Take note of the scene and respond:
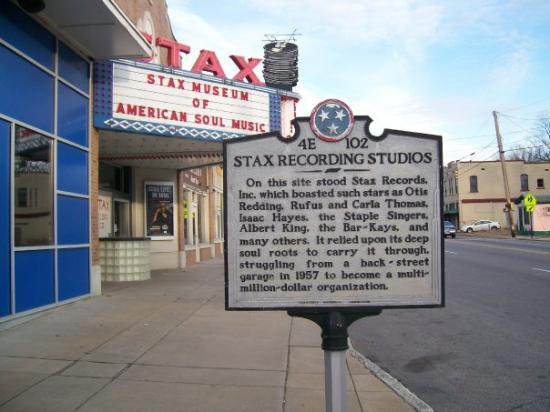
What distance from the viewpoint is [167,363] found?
6082mm

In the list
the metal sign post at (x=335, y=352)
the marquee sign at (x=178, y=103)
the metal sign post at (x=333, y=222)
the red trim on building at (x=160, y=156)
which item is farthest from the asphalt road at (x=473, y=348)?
the red trim on building at (x=160, y=156)

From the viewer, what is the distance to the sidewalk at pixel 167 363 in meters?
4.87

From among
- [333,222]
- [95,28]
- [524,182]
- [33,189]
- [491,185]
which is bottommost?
[333,222]

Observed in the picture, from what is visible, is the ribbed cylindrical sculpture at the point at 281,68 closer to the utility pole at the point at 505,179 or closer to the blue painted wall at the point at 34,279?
the blue painted wall at the point at 34,279

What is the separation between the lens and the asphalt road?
17.8 ft

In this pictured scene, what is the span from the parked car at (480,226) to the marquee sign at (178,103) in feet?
167

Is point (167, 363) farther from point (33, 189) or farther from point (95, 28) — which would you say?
point (95, 28)

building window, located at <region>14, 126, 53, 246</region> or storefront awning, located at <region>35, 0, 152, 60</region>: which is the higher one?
storefront awning, located at <region>35, 0, 152, 60</region>

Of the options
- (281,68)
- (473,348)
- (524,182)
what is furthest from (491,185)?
(473,348)

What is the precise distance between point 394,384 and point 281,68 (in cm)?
1056

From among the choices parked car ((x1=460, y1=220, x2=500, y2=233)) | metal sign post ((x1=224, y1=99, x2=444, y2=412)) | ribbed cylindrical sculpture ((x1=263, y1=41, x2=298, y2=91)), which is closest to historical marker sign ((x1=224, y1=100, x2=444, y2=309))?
metal sign post ((x1=224, y1=99, x2=444, y2=412))

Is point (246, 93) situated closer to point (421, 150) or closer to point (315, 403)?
point (315, 403)

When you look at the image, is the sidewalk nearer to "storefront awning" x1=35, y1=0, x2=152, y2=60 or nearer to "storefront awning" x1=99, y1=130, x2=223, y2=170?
"storefront awning" x1=99, y1=130, x2=223, y2=170

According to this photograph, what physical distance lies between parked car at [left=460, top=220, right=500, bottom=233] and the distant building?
8.87 feet
